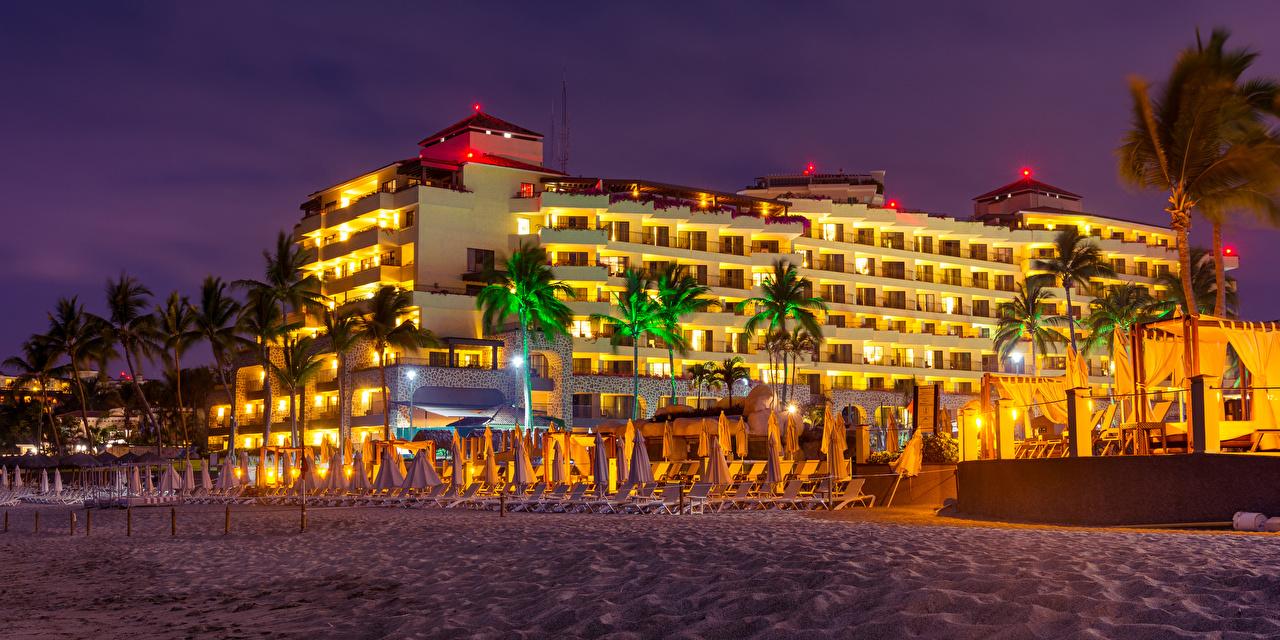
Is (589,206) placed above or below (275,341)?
above

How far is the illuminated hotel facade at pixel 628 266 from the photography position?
5894cm

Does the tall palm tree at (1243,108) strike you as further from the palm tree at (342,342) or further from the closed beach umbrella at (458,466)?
the palm tree at (342,342)

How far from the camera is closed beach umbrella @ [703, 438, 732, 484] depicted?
83.1ft

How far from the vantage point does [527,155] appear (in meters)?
69.6

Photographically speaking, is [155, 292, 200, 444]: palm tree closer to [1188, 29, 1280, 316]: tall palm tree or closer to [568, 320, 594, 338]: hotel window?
[568, 320, 594, 338]: hotel window

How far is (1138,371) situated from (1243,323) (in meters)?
1.99

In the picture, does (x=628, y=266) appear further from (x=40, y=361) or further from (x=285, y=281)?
(x=40, y=361)

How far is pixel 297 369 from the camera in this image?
5884cm

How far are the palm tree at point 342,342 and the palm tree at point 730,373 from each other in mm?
20318

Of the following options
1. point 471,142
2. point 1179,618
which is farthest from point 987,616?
point 471,142

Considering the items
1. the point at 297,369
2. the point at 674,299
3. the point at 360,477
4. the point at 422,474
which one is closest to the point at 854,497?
the point at 422,474

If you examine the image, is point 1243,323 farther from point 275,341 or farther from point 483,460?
point 275,341

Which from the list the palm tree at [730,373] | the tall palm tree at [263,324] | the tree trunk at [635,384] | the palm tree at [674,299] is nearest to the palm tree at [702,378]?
the palm tree at [730,373]

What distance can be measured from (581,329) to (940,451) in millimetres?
36347
